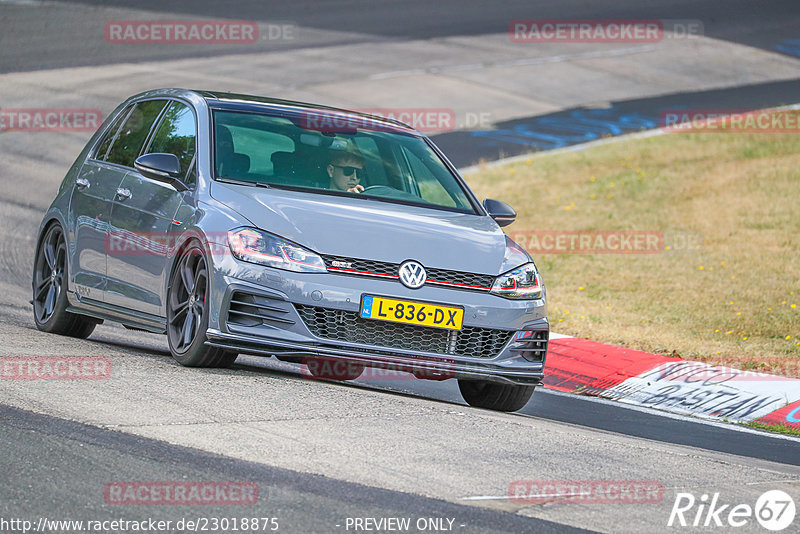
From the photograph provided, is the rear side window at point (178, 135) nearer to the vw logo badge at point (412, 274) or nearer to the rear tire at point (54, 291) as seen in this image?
the rear tire at point (54, 291)

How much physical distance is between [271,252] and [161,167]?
3.77ft

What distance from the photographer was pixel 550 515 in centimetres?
531

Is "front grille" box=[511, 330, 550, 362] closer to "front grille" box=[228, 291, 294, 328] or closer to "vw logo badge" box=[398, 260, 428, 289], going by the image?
"vw logo badge" box=[398, 260, 428, 289]

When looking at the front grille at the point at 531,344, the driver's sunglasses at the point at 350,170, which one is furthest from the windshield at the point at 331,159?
the front grille at the point at 531,344

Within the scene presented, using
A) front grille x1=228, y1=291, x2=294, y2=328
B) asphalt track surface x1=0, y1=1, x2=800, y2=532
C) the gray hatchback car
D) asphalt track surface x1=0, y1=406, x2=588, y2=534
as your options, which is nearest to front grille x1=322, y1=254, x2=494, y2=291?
the gray hatchback car

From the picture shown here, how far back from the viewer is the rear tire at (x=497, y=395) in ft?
27.7

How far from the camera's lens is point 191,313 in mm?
7867

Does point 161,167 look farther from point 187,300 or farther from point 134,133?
point 134,133

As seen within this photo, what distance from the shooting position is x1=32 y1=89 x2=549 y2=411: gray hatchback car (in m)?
7.52

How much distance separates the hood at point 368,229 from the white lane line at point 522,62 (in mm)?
19485

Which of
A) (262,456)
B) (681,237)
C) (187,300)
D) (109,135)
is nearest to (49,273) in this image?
(109,135)

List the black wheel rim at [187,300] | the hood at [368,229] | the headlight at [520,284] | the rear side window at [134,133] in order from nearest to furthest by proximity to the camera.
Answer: the hood at [368,229], the black wheel rim at [187,300], the headlight at [520,284], the rear side window at [134,133]

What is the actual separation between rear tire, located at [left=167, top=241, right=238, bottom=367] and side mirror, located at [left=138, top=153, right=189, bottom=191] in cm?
55

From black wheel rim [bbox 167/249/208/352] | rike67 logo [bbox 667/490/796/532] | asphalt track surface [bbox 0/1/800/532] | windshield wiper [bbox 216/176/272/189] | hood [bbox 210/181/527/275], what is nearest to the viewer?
asphalt track surface [bbox 0/1/800/532]
